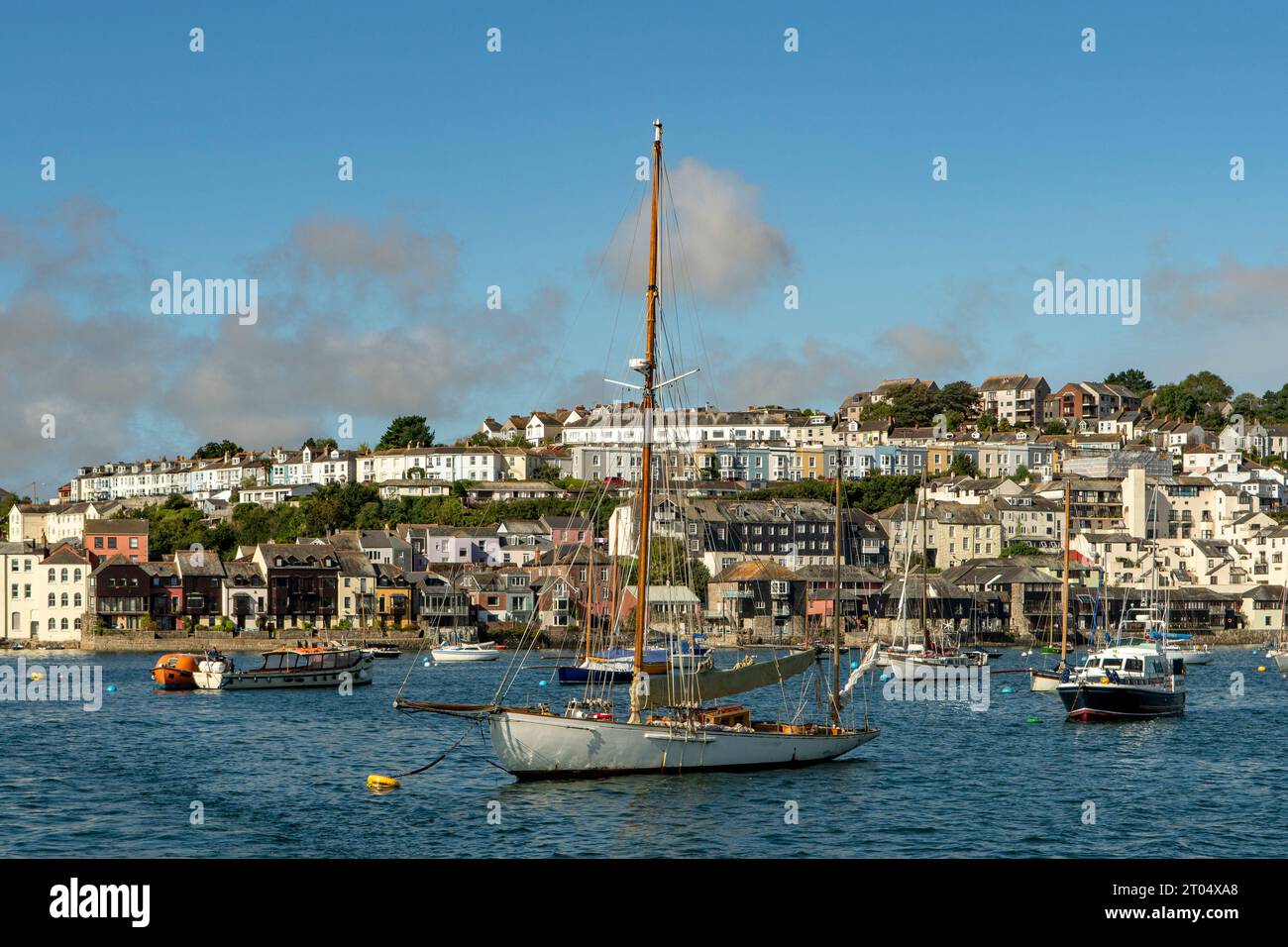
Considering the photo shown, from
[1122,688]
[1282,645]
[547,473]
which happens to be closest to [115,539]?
[547,473]

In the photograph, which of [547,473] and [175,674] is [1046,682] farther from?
[547,473]

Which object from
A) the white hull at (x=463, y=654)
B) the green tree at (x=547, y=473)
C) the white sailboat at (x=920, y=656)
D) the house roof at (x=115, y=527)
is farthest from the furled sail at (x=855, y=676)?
the green tree at (x=547, y=473)

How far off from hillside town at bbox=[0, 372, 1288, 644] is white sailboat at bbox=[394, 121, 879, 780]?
44.0 m

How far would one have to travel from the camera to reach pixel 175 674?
69000 millimetres

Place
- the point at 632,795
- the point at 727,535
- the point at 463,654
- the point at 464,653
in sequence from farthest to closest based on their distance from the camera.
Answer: the point at 727,535 < the point at 464,653 < the point at 463,654 < the point at 632,795

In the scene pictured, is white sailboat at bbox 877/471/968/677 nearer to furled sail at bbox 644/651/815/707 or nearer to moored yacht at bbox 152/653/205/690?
moored yacht at bbox 152/653/205/690

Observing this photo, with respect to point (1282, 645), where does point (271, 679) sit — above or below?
above

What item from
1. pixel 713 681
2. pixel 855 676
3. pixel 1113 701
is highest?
pixel 713 681

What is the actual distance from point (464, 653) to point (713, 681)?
64.0 m

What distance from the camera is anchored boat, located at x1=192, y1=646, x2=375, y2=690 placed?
69.2 m

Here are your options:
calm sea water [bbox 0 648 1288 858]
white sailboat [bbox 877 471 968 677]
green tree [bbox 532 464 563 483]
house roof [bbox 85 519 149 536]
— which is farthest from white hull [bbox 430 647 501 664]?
green tree [bbox 532 464 563 483]
